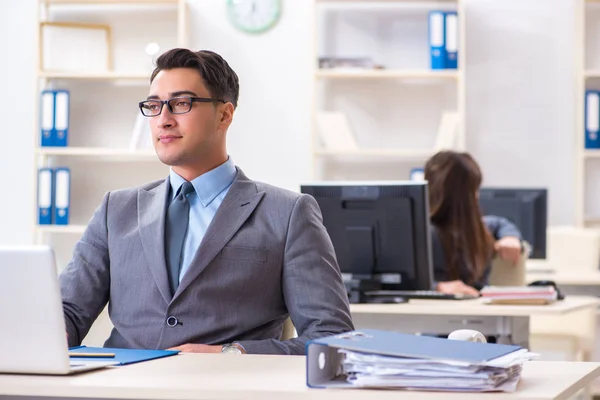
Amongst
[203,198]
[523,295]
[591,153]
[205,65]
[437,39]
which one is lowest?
[523,295]

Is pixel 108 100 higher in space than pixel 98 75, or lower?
lower

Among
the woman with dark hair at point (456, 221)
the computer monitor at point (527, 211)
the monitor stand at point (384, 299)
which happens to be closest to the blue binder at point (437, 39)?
the computer monitor at point (527, 211)

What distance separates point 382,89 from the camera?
220 inches

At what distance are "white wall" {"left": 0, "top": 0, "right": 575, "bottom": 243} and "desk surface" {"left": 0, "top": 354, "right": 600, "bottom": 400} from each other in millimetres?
4040

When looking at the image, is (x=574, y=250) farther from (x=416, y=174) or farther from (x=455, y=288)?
(x=455, y=288)

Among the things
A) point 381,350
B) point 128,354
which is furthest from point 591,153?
point 381,350

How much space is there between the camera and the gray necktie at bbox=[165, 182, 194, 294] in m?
2.13

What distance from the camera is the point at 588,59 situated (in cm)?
560

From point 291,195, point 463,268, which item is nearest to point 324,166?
point 463,268

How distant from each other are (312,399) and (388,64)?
14.4 ft

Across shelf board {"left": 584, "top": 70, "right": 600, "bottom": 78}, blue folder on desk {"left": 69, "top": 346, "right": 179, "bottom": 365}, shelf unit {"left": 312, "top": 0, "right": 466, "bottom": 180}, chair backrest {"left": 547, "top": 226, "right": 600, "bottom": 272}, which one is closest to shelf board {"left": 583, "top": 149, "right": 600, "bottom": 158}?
shelf board {"left": 584, "top": 70, "right": 600, "bottom": 78}

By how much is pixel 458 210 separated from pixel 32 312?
2.40 m

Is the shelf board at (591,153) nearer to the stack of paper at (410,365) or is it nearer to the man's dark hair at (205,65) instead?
the man's dark hair at (205,65)

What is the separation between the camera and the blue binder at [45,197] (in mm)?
5355
